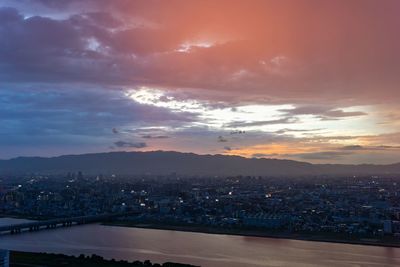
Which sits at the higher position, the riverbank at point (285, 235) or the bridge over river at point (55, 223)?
the bridge over river at point (55, 223)

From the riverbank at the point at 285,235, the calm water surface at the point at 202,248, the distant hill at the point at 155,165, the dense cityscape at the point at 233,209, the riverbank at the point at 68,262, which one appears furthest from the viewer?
the distant hill at the point at 155,165

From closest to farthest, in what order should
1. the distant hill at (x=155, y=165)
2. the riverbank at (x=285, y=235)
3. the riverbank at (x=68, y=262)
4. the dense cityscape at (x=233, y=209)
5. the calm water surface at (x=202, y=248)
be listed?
the riverbank at (x=68, y=262)
the calm water surface at (x=202, y=248)
the riverbank at (x=285, y=235)
the dense cityscape at (x=233, y=209)
the distant hill at (x=155, y=165)

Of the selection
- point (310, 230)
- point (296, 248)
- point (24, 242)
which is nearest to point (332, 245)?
point (296, 248)

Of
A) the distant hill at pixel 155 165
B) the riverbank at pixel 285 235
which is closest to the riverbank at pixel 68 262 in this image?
the riverbank at pixel 285 235

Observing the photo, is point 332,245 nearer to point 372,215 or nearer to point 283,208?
point 372,215

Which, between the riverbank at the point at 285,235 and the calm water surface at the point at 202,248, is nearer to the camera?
the calm water surface at the point at 202,248

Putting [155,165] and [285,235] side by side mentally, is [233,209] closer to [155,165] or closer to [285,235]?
[285,235]

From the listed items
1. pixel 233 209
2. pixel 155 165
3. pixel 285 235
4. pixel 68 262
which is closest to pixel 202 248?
pixel 68 262

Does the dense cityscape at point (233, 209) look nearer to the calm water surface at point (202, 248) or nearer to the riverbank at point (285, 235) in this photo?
the riverbank at point (285, 235)
